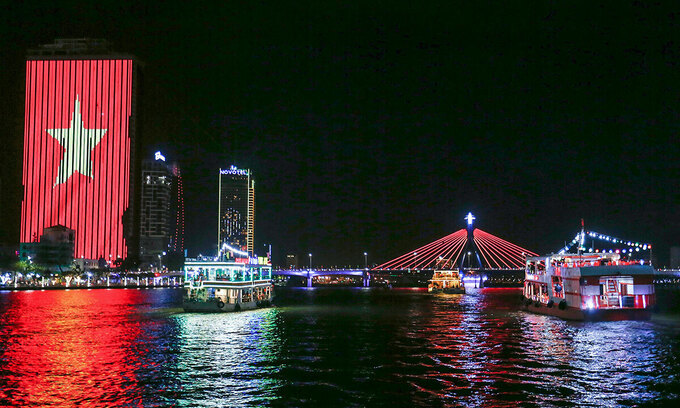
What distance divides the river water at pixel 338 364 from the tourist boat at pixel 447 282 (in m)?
93.8

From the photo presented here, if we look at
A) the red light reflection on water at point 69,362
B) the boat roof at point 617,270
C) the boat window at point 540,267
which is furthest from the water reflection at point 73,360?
the boat window at point 540,267

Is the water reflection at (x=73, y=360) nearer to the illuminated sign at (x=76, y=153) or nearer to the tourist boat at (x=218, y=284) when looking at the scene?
the tourist boat at (x=218, y=284)

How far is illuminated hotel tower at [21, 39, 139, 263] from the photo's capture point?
639ft

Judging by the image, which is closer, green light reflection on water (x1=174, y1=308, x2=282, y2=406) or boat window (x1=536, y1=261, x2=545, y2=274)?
green light reflection on water (x1=174, y1=308, x2=282, y2=406)

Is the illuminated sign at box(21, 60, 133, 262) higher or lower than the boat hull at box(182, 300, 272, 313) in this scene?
higher

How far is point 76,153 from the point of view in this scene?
198 m

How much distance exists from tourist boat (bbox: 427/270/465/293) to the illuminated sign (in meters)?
104

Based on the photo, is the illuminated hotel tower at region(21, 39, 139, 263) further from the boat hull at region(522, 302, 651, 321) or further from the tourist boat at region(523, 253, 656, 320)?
the boat hull at region(522, 302, 651, 321)

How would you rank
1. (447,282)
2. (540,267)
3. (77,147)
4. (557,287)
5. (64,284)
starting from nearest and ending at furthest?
1. (557,287)
2. (540,267)
3. (447,282)
4. (64,284)
5. (77,147)

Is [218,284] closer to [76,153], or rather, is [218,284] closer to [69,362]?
[69,362]

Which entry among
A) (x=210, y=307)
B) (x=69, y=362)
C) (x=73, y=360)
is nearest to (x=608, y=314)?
(x=210, y=307)

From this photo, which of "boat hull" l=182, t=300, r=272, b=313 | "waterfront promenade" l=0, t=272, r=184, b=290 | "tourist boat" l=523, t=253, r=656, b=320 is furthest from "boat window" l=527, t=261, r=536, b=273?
"waterfront promenade" l=0, t=272, r=184, b=290

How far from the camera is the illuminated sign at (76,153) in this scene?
7662 inches

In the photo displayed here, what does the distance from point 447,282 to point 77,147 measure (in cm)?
12726
